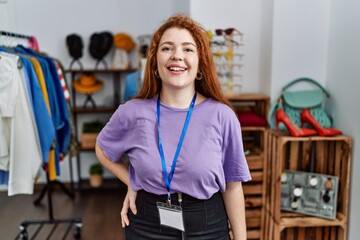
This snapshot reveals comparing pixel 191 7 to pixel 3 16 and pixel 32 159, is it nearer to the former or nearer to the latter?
pixel 32 159

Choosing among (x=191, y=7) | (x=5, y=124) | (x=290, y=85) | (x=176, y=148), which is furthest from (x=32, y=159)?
(x=290, y=85)

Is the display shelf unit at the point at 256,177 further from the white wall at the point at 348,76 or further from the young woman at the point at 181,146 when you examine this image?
the young woman at the point at 181,146

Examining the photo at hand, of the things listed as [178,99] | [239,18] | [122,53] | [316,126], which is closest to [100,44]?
[122,53]

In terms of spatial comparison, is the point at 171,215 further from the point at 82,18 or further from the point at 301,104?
the point at 82,18

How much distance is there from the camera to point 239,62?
2.63m

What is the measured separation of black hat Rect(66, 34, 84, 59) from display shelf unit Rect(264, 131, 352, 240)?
7.99 ft

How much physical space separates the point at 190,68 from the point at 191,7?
161 centimetres

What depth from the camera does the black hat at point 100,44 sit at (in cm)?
371

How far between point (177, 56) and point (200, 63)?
0.12 m

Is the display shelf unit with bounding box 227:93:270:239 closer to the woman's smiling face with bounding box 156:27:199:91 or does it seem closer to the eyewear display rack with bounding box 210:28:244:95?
the eyewear display rack with bounding box 210:28:244:95

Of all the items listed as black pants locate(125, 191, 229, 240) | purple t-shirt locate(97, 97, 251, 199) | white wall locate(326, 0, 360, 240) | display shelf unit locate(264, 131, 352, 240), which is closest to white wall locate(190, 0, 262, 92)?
white wall locate(326, 0, 360, 240)

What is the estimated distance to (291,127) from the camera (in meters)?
2.11

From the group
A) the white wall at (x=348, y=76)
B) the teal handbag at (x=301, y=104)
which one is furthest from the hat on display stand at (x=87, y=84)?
the white wall at (x=348, y=76)

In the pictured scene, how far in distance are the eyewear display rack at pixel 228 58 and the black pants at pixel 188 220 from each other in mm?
1415
